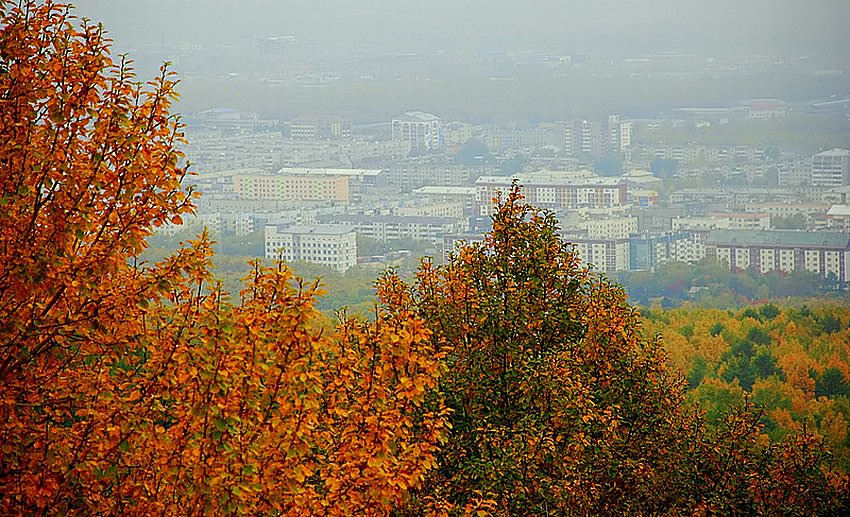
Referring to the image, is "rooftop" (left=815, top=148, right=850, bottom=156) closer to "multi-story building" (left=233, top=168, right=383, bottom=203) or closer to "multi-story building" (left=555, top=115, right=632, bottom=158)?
"multi-story building" (left=555, top=115, right=632, bottom=158)

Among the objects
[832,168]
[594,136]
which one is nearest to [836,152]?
[832,168]

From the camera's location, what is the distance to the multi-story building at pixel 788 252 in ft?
77.2

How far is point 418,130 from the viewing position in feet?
112

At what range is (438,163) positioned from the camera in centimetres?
3158

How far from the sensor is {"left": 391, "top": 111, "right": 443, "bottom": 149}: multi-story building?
109 feet

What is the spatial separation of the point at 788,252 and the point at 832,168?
5103mm

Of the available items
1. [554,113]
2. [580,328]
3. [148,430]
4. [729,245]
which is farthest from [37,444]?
[554,113]

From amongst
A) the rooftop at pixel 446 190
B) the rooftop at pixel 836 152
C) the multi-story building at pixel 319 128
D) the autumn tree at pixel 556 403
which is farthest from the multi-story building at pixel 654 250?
the autumn tree at pixel 556 403

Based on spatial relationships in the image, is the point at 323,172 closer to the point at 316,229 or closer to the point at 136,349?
the point at 316,229

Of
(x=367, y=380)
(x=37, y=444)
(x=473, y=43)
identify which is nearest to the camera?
(x=37, y=444)

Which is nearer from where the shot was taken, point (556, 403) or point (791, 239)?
point (556, 403)

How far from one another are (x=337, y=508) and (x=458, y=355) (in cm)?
268

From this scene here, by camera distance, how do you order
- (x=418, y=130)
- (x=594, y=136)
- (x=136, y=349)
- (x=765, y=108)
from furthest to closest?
(x=418, y=130) < (x=594, y=136) < (x=765, y=108) < (x=136, y=349)

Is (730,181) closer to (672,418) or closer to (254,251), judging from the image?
(254,251)
